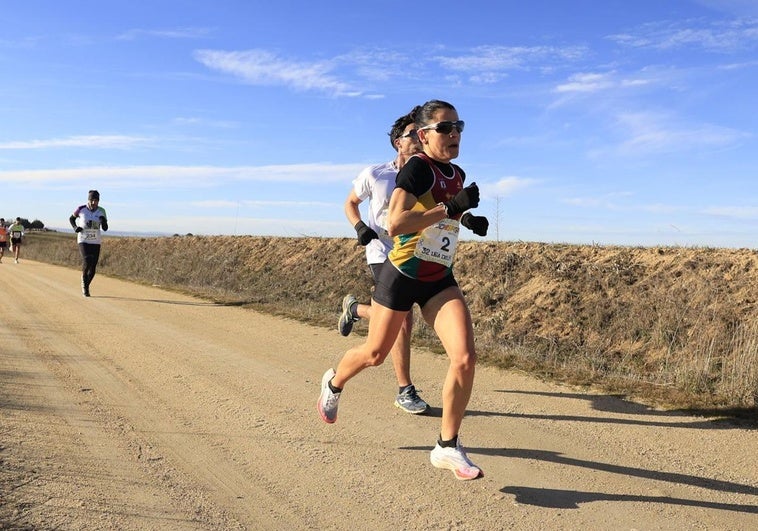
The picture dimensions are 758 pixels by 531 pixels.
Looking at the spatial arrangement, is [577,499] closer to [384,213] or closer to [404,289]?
[404,289]

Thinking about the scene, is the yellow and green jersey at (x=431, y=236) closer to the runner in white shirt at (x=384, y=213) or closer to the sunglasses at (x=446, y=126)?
the sunglasses at (x=446, y=126)

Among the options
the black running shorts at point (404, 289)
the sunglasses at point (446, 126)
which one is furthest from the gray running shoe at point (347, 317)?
the sunglasses at point (446, 126)

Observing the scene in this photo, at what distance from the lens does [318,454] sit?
397cm

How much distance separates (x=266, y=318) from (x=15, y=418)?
5850 millimetres

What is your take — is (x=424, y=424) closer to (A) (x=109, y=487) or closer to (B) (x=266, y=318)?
(A) (x=109, y=487)


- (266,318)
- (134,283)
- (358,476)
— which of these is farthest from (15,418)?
(134,283)

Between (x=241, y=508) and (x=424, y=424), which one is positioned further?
(x=424, y=424)

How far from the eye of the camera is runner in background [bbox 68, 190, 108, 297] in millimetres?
12852

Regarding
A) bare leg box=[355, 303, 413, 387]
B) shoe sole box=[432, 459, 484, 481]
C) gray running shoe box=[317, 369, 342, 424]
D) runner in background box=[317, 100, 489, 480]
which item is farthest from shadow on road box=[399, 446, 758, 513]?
bare leg box=[355, 303, 413, 387]

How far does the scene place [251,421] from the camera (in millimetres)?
4633

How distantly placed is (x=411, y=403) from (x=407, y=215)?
205 cm

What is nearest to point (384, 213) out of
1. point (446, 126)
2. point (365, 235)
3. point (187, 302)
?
point (365, 235)

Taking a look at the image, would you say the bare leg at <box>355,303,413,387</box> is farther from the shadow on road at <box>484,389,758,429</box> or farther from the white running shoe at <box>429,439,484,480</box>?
the white running shoe at <box>429,439,484,480</box>

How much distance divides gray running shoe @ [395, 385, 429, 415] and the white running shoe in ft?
4.04
